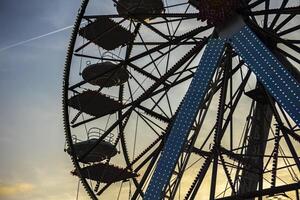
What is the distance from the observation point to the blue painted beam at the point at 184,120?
14148 millimetres

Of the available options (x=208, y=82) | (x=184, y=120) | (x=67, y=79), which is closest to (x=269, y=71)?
(x=208, y=82)

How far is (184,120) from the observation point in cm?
1479

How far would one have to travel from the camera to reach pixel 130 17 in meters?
19.7

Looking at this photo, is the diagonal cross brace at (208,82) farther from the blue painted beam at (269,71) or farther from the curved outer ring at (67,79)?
the curved outer ring at (67,79)

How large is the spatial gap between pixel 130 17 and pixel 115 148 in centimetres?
518

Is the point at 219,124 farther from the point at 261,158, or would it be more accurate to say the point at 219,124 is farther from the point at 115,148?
the point at 115,148

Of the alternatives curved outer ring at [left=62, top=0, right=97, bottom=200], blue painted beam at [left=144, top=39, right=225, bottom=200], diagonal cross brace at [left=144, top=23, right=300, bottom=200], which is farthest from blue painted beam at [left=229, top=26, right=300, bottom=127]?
curved outer ring at [left=62, top=0, right=97, bottom=200]

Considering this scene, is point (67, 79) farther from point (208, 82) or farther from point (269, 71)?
point (269, 71)

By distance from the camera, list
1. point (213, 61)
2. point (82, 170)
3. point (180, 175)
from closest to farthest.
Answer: point (180, 175) → point (213, 61) → point (82, 170)

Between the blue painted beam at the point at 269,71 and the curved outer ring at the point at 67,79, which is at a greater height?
the curved outer ring at the point at 67,79

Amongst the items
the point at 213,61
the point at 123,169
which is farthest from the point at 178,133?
the point at 123,169

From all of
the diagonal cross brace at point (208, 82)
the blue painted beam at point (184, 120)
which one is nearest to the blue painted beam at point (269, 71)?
the diagonal cross brace at point (208, 82)

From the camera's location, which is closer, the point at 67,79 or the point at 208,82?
the point at 208,82

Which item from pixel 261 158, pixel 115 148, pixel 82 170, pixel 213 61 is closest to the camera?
pixel 213 61
